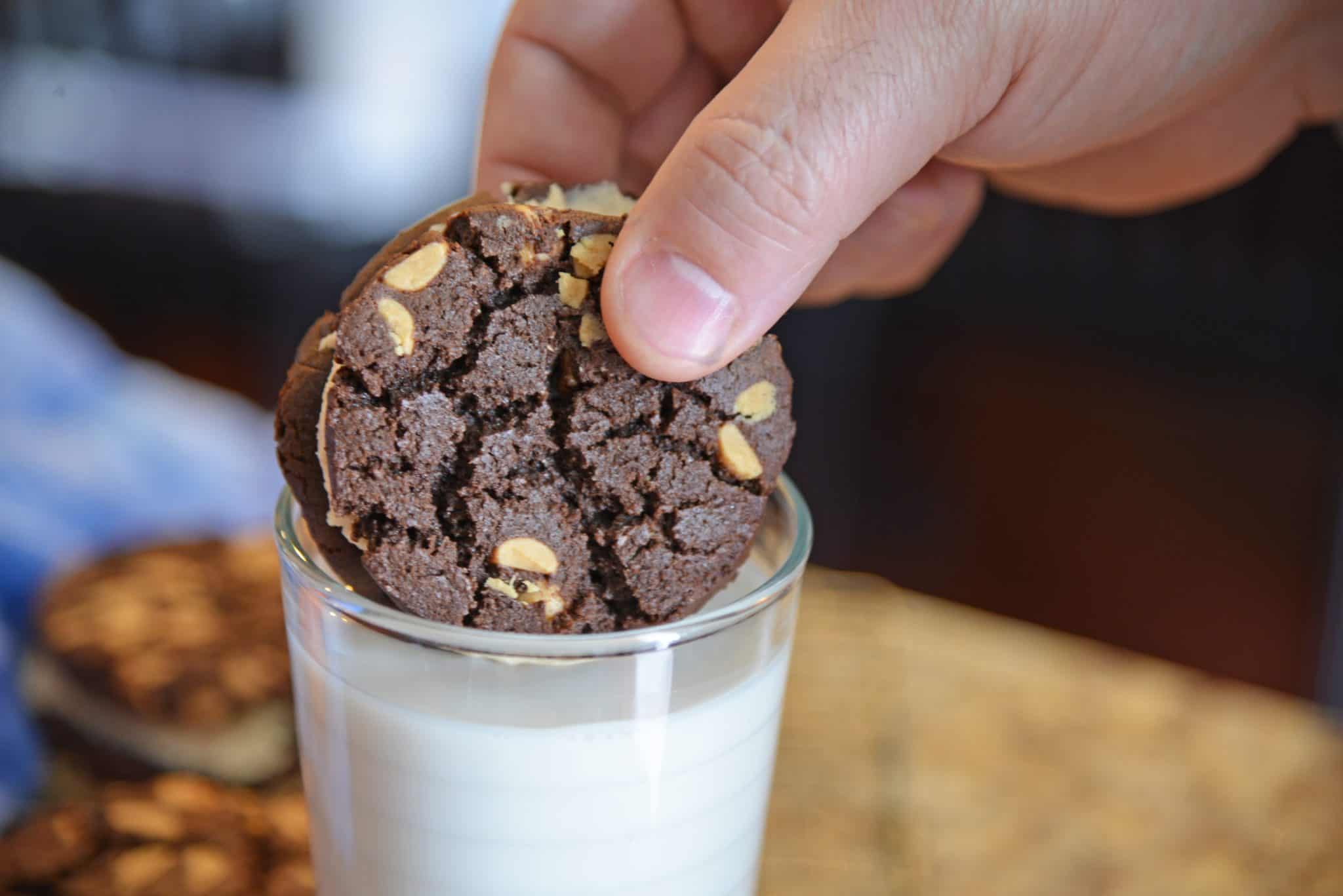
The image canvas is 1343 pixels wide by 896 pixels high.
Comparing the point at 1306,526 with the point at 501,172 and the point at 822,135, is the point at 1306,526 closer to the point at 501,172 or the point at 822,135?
the point at 501,172

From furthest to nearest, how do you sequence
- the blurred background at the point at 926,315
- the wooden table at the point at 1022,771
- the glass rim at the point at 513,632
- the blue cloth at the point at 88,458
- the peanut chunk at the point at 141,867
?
the blurred background at the point at 926,315, the blue cloth at the point at 88,458, the wooden table at the point at 1022,771, the peanut chunk at the point at 141,867, the glass rim at the point at 513,632

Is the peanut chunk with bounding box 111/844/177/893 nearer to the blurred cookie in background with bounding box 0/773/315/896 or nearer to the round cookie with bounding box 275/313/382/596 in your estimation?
the blurred cookie in background with bounding box 0/773/315/896

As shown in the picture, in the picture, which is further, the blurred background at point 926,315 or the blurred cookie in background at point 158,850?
the blurred background at point 926,315

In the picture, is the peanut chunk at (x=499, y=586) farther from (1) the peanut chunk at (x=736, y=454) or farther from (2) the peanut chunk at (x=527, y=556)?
(1) the peanut chunk at (x=736, y=454)

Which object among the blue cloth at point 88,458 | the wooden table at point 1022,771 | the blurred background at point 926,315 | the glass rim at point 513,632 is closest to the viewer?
the glass rim at point 513,632

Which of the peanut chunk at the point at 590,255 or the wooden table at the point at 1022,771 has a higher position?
the peanut chunk at the point at 590,255

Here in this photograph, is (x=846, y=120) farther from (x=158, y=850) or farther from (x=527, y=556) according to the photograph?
(x=158, y=850)

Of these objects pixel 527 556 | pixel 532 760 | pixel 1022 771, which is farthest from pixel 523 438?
pixel 1022 771

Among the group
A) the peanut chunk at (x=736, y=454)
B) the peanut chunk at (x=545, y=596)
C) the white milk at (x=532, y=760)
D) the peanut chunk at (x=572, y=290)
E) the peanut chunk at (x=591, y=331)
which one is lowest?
the white milk at (x=532, y=760)

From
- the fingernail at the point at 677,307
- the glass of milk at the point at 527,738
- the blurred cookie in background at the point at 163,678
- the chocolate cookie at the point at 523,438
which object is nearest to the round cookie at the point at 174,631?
the blurred cookie in background at the point at 163,678
